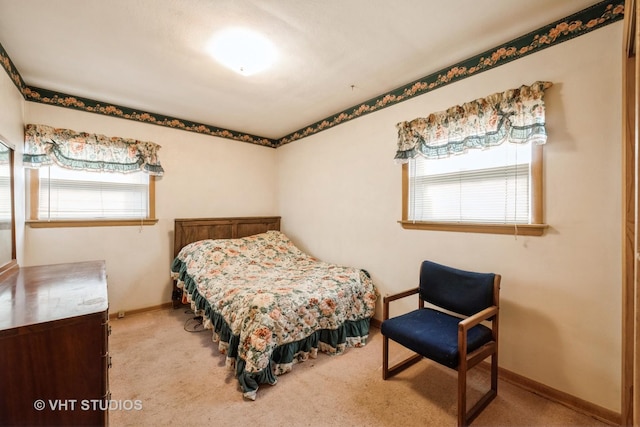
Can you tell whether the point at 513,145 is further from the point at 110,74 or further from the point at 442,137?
the point at 110,74

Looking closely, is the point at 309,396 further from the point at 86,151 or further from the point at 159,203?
the point at 86,151

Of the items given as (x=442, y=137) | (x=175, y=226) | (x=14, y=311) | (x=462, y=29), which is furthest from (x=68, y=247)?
(x=462, y=29)

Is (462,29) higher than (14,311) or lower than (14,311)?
higher

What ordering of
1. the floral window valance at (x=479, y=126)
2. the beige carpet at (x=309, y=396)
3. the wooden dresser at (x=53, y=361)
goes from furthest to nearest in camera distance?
the floral window valance at (x=479, y=126) < the beige carpet at (x=309, y=396) < the wooden dresser at (x=53, y=361)

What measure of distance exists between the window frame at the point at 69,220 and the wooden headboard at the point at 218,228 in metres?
0.34

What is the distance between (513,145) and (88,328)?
271 cm

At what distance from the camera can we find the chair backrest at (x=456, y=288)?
6.15 feet

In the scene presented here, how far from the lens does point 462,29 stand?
1.84 m

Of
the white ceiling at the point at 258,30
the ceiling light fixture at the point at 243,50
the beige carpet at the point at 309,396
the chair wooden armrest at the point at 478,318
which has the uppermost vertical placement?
the white ceiling at the point at 258,30

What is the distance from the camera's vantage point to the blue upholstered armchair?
61.8 inches

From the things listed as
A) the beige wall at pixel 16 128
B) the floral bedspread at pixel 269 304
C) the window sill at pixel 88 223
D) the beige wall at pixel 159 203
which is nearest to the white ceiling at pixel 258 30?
the beige wall at pixel 16 128

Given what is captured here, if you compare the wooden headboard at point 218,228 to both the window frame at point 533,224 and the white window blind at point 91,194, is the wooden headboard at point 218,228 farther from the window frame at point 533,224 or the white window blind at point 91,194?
the window frame at point 533,224

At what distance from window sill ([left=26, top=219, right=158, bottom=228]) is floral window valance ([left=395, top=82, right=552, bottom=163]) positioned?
3.07m

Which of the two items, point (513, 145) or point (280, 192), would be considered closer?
point (513, 145)
